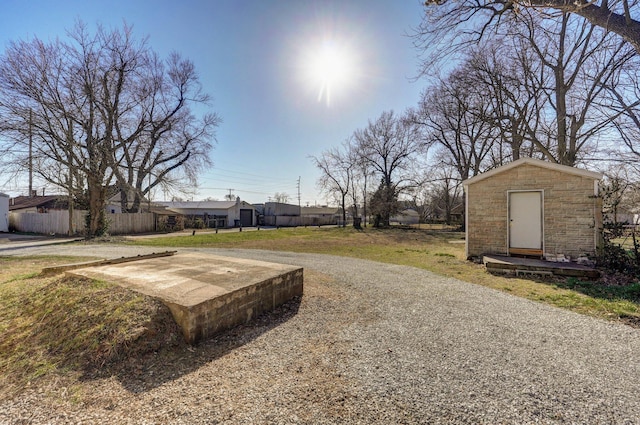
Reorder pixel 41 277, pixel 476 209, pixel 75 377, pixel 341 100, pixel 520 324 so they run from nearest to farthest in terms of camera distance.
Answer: pixel 75 377 → pixel 520 324 → pixel 41 277 → pixel 476 209 → pixel 341 100

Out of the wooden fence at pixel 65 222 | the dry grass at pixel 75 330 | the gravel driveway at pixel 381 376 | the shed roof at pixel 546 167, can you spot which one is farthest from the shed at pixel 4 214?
the shed roof at pixel 546 167

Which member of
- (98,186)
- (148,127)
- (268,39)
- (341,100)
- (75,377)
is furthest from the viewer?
(148,127)

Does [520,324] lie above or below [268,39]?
below

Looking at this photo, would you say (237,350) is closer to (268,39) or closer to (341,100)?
(268,39)

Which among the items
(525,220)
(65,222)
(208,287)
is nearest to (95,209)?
(65,222)

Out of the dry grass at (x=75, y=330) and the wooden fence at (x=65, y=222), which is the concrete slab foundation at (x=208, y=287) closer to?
the dry grass at (x=75, y=330)

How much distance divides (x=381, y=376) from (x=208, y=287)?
232 cm

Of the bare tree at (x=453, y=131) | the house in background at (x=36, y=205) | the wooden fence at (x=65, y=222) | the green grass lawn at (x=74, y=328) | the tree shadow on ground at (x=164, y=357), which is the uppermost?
the bare tree at (x=453, y=131)

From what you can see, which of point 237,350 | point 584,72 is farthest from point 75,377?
point 584,72

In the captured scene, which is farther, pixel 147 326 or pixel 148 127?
pixel 148 127

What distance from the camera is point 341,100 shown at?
13531 millimetres

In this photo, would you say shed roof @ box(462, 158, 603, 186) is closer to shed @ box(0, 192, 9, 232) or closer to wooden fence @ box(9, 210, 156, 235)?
wooden fence @ box(9, 210, 156, 235)

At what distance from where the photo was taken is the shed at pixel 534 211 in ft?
24.9

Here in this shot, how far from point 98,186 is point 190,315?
1616 centimetres
